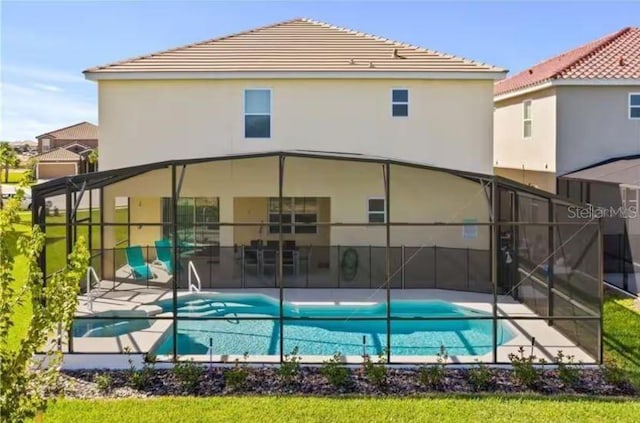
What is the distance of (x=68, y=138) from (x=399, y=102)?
67.4 meters

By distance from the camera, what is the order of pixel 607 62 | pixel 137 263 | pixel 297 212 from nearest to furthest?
1. pixel 137 263
2. pixel 607 62
3. pixel 297 212

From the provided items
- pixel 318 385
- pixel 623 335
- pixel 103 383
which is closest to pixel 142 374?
pixel 103 383

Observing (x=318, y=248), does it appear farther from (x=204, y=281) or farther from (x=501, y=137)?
(x=501, y=137)

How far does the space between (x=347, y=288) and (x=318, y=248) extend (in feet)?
5.01

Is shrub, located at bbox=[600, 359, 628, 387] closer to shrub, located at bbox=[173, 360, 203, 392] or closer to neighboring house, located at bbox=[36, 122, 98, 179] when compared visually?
shrub, located at bbox=[173, 360, 203, 392]

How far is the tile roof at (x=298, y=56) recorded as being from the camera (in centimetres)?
1848

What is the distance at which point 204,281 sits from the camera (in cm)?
1870

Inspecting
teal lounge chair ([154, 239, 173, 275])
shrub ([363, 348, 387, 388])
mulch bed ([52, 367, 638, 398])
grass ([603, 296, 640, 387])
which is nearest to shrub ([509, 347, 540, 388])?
mulch bed ([52, 367, 638, 398])

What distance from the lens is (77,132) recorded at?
78.4m

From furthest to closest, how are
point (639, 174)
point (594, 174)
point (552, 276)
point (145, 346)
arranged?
1. point (594, 174)
2. point (639, 174)
3. point (552, 276)
4. point (145, 346)

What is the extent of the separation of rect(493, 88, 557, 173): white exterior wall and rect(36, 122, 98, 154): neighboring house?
58492 mm

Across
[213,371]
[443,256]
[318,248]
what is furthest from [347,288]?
[213,371]

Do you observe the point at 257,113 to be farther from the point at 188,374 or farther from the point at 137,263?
the point at 188,374

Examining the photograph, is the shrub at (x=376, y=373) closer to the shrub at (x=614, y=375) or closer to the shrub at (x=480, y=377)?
the shrub at (x=480, y=377)
